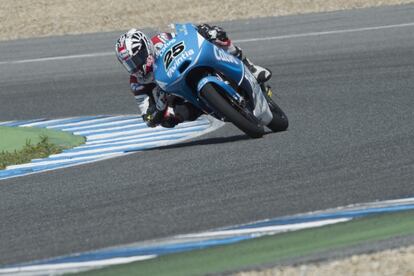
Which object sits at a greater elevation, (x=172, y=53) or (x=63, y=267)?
(x=172, y=53)

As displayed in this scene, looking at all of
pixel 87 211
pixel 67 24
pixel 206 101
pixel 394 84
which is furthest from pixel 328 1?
pixel 87 211

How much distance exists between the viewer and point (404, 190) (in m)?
→ 7.80

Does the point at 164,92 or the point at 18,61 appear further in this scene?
the point at 18,61

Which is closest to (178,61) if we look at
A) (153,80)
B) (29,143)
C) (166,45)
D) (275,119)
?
(166,45)

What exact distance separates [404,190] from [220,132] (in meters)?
4.41

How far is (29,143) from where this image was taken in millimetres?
11977

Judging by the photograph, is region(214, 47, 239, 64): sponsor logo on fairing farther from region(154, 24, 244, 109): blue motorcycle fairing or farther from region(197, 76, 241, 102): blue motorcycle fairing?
region(197, 76, 241, 102): blue motorcycle fairing

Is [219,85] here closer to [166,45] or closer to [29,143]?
[166,45]

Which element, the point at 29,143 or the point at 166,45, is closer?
the point at 166,45

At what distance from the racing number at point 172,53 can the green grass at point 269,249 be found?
381 cm

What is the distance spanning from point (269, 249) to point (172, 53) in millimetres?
4167

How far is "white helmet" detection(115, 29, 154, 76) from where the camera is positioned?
34.2 feet

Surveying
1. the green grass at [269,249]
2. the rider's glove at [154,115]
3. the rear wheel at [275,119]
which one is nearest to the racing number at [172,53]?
the rider's glove at [154,115]

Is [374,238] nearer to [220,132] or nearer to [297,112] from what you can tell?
[220,132]
